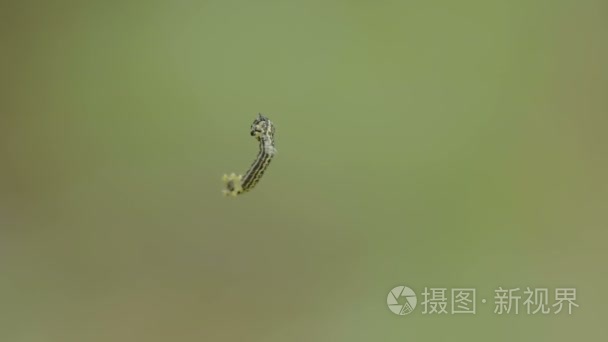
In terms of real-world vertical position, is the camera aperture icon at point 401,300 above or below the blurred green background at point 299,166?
below

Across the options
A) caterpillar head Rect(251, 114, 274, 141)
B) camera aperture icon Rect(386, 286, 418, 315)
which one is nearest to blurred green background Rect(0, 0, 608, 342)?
camera aperture icon Rect(386, 286, 418, 315)

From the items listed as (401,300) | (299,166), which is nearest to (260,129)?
(299,166)

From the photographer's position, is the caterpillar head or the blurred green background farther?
the blurred green background

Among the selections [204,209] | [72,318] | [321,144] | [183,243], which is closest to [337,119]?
[321,144]

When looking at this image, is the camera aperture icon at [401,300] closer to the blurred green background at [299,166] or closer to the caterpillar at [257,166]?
the blurred green background at [299,166]

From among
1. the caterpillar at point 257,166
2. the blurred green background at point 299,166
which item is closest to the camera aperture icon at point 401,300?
the blurred green background at point 299,166

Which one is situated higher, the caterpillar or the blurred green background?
the blurred green background

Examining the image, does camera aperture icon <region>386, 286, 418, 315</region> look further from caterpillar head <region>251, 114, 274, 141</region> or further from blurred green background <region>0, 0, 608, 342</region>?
caterpillar head <region>251, 114, 274, 141</region>
